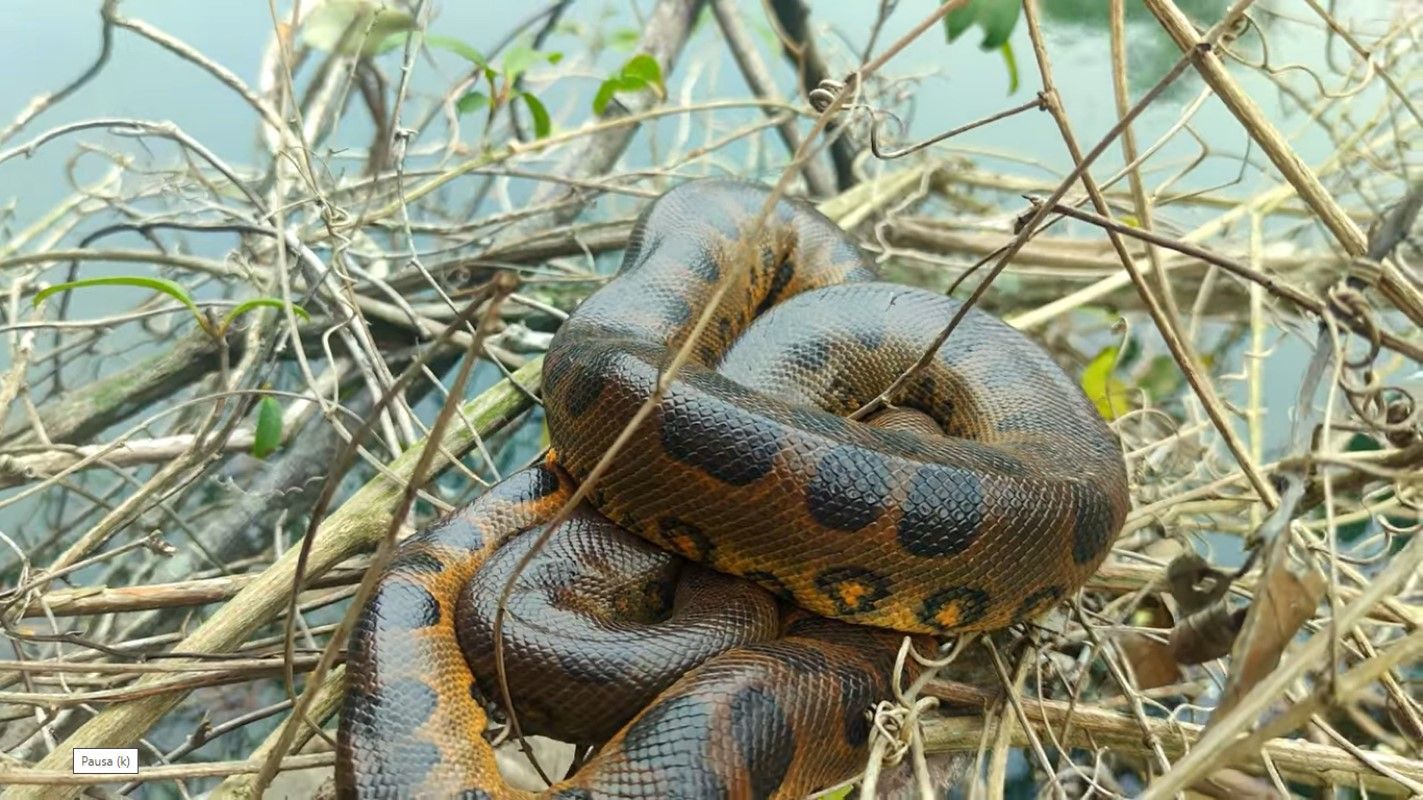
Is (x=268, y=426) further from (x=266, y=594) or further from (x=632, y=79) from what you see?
(x=632, y=79)

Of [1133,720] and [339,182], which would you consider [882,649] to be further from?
[339,182]

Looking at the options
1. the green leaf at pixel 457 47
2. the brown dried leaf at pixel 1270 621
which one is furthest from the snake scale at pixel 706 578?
the green leaf at pixel 457 47

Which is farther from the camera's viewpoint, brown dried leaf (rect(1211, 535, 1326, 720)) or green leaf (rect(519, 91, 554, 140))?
green leaf (rect(519, 91, 554, 140))

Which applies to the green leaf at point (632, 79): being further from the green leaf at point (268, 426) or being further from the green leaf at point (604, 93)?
the green leaf at point (268, 426)

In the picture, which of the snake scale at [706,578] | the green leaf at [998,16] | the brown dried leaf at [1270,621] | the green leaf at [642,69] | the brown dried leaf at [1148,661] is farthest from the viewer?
Result: the green leaf at [642,69]

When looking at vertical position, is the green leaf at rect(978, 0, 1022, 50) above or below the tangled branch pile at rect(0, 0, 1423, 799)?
above

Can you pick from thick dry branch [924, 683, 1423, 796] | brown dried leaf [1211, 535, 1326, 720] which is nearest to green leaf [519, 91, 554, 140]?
thick dry branch [924, 683, 1423, 796]

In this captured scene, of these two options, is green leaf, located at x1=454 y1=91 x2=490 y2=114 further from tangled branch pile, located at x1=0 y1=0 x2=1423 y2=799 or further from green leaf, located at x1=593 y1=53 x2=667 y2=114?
green leaf, located at x1=593 y1=53 x2=667 y2=114
